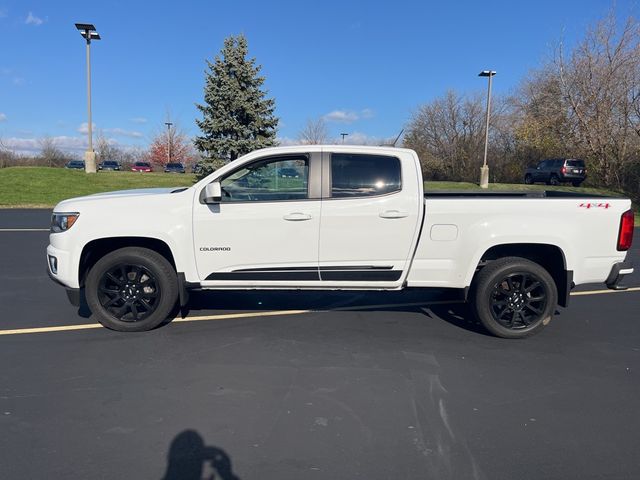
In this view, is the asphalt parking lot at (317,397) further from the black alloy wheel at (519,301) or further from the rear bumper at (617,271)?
the rear bumper at (617,271)

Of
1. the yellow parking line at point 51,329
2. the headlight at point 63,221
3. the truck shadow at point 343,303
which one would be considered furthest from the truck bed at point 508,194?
the yellow parking line at point 51,329

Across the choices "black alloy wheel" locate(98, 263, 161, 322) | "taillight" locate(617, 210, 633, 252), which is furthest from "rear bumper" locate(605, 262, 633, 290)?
"black alloy wheel" locate(98, 263, 161, 322)

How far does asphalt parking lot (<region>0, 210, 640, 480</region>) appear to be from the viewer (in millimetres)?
2672

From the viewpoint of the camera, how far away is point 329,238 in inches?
180

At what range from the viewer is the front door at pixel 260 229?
455cm

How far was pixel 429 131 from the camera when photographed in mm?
47000

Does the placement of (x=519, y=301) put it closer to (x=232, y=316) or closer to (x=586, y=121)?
(x=232, y=316)

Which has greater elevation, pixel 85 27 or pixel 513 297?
pixel 85 27

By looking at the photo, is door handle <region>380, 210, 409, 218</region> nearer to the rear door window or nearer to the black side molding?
the rear door window

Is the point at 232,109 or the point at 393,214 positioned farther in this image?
the point at 232,109

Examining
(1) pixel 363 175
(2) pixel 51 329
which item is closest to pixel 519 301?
(1) pixel 363 175

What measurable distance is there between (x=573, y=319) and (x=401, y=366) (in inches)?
107

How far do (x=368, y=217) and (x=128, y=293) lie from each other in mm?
2542

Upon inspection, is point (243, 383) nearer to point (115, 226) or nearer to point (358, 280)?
point (358, 280)
